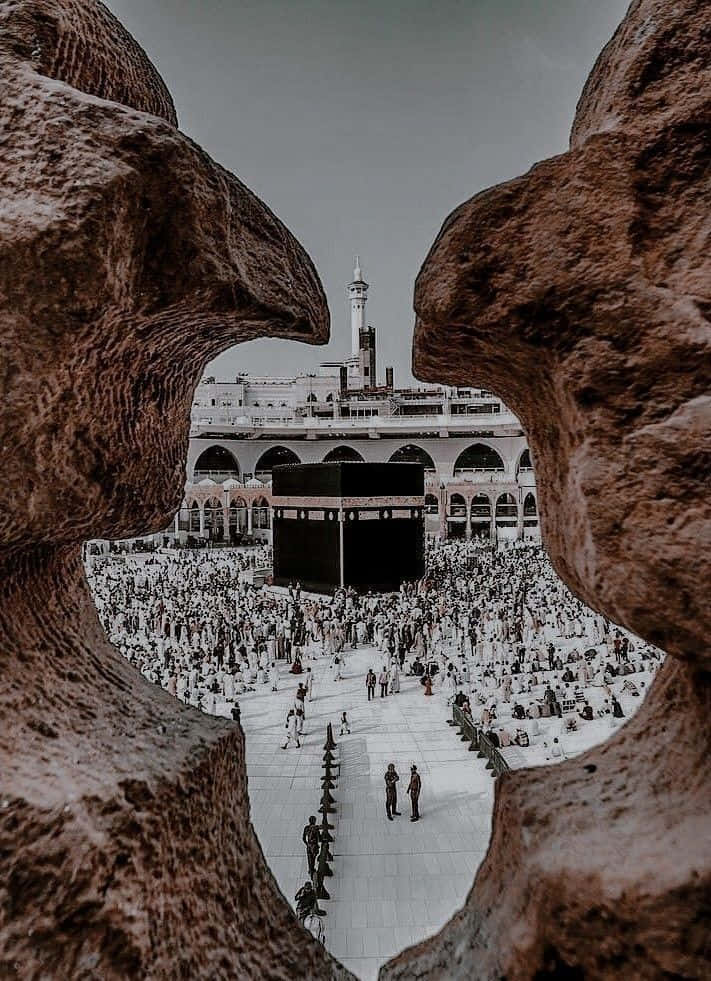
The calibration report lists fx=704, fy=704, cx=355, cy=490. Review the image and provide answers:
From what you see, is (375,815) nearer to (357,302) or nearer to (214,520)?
(214,520)

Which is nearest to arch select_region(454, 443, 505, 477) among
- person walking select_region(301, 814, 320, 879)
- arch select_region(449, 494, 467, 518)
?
arch select_region(449, 494, 467, 518)

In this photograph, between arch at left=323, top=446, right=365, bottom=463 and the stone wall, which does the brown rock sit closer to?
the stone wall

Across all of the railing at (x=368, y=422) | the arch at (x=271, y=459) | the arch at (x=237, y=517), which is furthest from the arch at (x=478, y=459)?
the arch at (x=237, y=517)

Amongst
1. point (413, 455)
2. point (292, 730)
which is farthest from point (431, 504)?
point (292, 730)

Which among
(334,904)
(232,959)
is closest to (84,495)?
(232,959)

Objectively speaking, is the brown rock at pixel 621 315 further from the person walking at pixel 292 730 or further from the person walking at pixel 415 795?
the person walking at pixel 292 730
